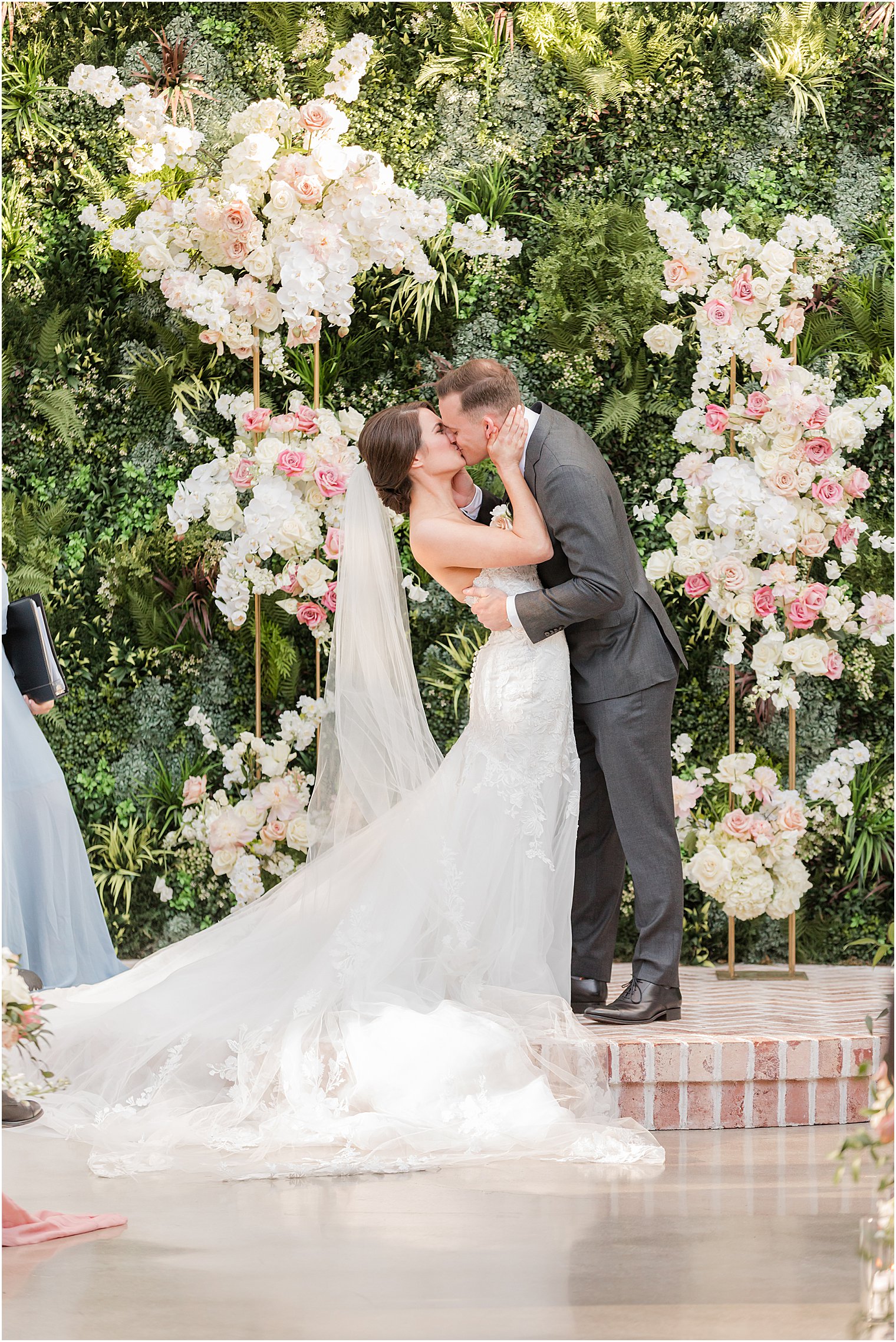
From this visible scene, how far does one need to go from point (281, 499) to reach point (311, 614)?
43 cm

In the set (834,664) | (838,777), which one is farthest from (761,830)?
(834,664)

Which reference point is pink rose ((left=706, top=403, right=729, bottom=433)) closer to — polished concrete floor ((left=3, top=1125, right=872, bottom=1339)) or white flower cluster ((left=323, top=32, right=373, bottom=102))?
white flower cluster ((left=323, top=32, right=373, bottom=102))

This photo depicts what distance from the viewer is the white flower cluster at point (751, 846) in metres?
4.77

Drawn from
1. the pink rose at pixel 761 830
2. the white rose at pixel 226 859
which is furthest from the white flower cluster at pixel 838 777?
the white rose at pixel 226 859

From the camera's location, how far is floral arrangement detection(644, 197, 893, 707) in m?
4.68

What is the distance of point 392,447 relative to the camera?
4043 millimetres

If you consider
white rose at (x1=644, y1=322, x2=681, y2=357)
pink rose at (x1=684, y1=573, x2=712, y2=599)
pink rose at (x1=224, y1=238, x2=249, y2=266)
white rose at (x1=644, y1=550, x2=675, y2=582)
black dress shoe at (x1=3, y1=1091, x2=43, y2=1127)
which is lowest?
black dress shoe at (x1=3, y1=1091, x2=43, y2=1127)

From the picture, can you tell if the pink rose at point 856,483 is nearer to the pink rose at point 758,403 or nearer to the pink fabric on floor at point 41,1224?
the pink rose at point 758,403

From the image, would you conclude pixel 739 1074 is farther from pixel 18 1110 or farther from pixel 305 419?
pixel 305 419

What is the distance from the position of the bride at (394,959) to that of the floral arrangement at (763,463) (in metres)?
0.96

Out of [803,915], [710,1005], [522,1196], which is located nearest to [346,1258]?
[522,1196]

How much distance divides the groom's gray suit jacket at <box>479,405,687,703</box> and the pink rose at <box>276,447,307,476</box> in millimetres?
1046

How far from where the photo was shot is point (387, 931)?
3762 millimetres

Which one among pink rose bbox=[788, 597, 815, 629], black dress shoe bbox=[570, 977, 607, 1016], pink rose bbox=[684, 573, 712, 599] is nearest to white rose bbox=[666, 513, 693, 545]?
pink rose bbox=[684, 573, 712, 599]
